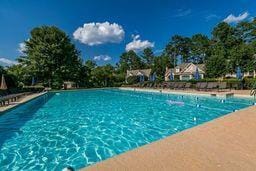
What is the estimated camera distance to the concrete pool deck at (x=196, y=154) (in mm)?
3406

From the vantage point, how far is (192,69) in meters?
47.2

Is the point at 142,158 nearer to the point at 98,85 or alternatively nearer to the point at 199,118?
the point at 199,118

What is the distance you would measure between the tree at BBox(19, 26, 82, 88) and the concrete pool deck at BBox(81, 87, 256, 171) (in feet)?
113

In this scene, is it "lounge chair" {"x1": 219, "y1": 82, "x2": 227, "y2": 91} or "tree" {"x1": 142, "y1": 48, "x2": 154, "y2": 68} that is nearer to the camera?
"lounge chair" {"x1": 219, "y1": 82, "x2": 227, "y2": 91}

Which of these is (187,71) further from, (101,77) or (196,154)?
(196,154)

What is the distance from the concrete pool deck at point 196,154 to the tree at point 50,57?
34.5 meters

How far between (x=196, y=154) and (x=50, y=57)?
37241 millimetres

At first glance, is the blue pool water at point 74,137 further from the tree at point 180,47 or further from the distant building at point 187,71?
the tree at point 180,47

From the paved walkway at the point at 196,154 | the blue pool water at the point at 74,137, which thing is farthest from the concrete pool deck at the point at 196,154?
the blue pool water at the point at 74,137

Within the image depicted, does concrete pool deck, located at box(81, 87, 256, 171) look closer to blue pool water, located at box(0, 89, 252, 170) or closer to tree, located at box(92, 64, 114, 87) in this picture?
blue pool water, located at box(0, 89, 252, 170)

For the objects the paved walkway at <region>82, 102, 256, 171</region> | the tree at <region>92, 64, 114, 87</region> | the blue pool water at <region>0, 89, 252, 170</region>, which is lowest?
the blue pool water at <region>0, 89, 252, 170</region>

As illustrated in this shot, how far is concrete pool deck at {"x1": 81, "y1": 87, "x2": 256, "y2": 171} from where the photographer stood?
3.41 metres

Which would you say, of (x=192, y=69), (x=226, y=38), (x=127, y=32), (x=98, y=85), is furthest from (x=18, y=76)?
(x=226, y=38)

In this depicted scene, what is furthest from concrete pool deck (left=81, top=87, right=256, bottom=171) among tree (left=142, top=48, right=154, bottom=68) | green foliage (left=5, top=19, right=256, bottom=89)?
tree (left=142, top=48, right=154, bottom=68)
